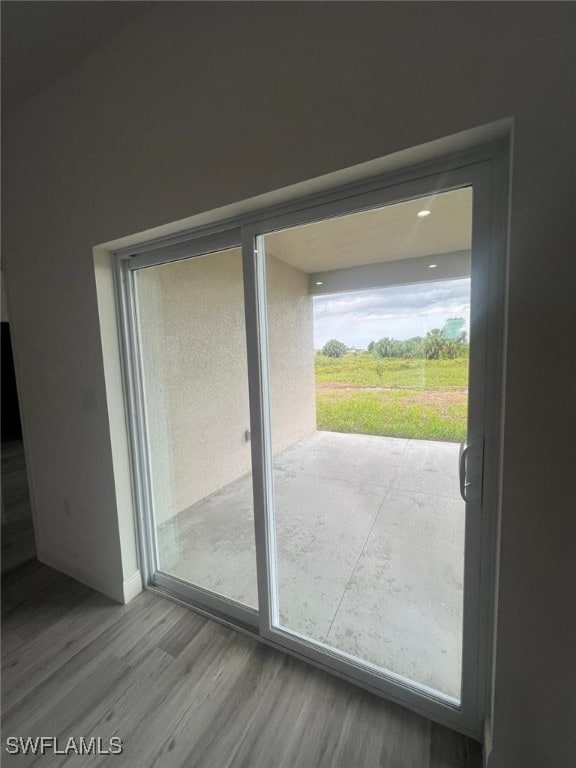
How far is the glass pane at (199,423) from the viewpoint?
1.89 m

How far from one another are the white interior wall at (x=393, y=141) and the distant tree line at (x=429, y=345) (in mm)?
275

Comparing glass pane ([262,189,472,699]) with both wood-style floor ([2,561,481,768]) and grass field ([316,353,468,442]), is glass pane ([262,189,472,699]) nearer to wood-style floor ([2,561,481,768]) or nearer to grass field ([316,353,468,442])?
grass field ([316,353,468,442])

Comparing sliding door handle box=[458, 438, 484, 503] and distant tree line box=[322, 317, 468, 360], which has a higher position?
distant tree line box=[322, 317, 468, 360]

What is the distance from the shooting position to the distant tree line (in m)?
1.21

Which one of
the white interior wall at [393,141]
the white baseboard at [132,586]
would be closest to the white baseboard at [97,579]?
the white baseboard at [132,586]

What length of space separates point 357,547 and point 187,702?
105cm

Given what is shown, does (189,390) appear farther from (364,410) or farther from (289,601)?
(289,601)

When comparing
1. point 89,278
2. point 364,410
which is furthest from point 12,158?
point 364,410

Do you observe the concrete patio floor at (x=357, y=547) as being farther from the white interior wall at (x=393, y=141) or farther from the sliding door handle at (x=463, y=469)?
the white interior wall at (x=393, y=141)

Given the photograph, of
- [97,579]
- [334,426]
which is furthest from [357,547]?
[97,579]

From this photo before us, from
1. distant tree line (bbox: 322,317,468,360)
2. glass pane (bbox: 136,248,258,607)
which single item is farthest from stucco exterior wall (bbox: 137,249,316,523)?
distant tree line (bbox: 322,317,468,360)

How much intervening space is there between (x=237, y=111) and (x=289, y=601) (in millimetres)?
2318

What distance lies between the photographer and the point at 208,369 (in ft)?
6.78

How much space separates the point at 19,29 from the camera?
1.43 meters
